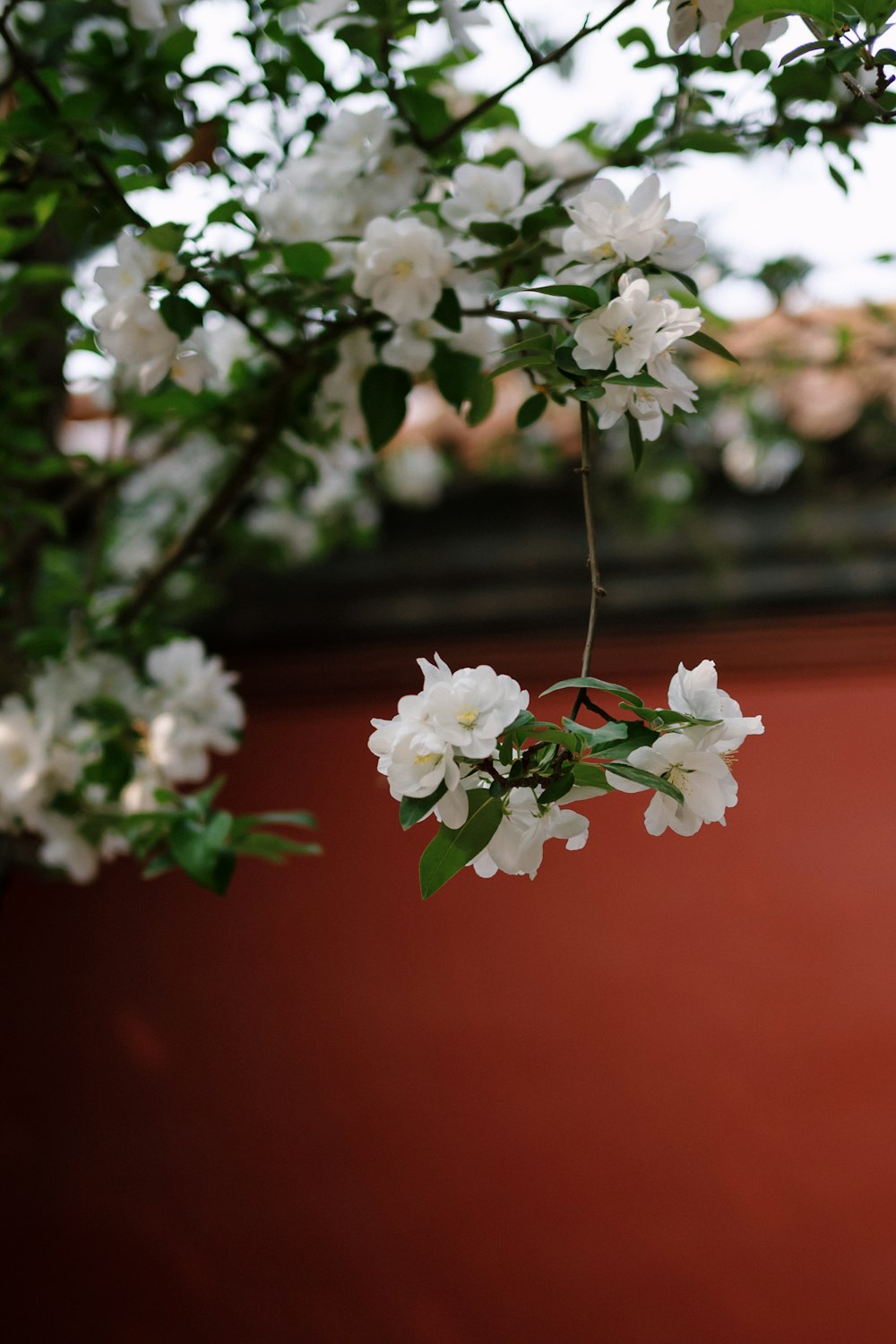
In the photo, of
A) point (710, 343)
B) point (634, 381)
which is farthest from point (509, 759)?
point (710, 343)

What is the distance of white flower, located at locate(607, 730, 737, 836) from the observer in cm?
72

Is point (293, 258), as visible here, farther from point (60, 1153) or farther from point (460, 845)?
point (60, 1153)

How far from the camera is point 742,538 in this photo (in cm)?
258

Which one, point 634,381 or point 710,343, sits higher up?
point 710,343

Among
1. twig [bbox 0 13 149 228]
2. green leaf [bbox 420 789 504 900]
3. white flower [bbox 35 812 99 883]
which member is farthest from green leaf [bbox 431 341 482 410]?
white flower [bbox 35 812 99 883]

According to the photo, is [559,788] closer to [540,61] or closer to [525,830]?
[525,830]

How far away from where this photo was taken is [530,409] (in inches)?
45.4

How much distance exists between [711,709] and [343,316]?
0.75 meters

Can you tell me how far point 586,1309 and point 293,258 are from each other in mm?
1923

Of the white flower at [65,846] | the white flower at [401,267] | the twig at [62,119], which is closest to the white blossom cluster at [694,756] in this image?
the white flower at [401,267]

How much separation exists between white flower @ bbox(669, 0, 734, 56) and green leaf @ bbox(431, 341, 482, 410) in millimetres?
391

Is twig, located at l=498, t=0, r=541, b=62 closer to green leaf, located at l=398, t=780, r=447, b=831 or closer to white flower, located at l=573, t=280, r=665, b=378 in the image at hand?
white flower, located at l=573, t=280, r=665, b=378

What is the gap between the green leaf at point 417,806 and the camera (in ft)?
2.28

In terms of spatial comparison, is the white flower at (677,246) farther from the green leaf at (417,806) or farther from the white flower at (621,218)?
the green leaf at (417,806)
